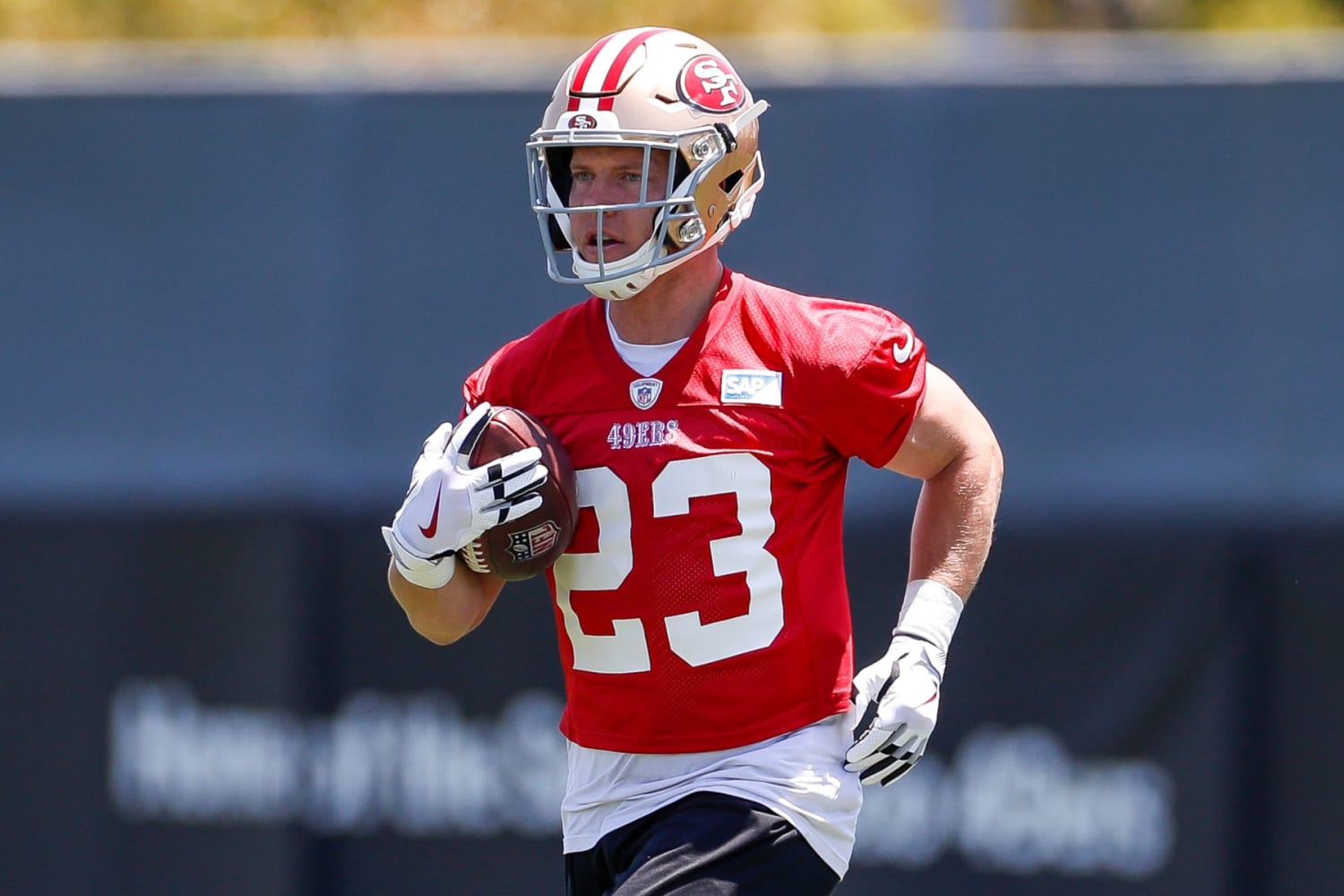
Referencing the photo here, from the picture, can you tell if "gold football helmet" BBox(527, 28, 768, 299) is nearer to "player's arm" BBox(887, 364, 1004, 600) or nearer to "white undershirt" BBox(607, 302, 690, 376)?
"white undershirt" BBox(607, 302, 690, 376)

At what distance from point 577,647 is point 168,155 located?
3142mm

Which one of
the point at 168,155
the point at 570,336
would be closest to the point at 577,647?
the point at 570,336

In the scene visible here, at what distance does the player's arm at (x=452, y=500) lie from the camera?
112 inches

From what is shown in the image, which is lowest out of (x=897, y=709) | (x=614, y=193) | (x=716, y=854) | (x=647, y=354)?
(x=716, y=854)

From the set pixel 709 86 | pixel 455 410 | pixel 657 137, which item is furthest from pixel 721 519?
pixel 455 410

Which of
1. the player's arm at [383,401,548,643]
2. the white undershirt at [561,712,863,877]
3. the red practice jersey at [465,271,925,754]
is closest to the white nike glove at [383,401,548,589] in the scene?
the player's arm at [383,401,548,643]

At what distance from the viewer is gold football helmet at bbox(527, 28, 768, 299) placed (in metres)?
2.98

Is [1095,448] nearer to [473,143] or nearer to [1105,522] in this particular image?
[1105,522]

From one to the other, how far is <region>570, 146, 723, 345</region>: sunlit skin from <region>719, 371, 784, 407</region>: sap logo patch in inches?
5.7

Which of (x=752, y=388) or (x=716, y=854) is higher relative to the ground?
(x=752, y=388)

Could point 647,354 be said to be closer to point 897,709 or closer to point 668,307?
point 668,307

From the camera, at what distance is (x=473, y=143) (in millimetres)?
5492

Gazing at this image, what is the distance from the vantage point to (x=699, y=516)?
293cm

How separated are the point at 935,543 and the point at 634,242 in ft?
2.37
